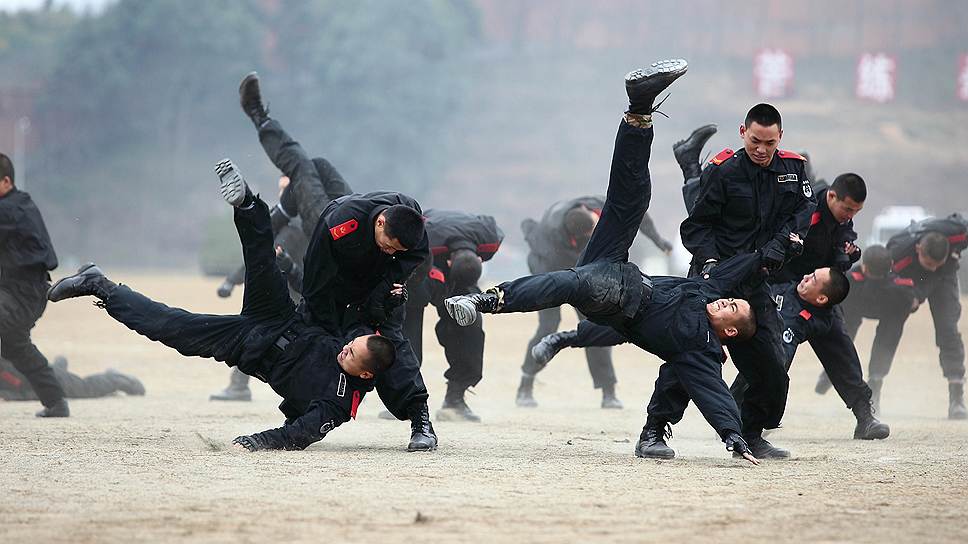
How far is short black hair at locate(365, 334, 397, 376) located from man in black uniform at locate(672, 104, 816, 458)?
1751 mm

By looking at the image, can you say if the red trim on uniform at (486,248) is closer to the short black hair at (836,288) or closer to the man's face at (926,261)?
the short black hair at (836,288)

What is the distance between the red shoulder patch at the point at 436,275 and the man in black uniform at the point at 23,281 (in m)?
2.87

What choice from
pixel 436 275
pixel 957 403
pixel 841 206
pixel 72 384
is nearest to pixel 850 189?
pixel 841 206

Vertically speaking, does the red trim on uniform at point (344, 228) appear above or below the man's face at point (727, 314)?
above

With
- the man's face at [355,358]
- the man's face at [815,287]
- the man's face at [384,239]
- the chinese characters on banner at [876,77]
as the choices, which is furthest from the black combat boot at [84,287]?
the chinese characters on banner at [876,77]

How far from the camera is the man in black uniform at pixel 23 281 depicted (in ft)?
34.1

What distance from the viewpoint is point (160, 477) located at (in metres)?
6.80

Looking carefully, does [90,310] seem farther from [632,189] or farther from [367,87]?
[367,87]

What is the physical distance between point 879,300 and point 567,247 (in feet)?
10.2

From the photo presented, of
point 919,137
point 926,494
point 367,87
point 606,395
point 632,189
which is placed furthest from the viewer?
point 919,137

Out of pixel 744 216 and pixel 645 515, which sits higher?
pixel 744 216

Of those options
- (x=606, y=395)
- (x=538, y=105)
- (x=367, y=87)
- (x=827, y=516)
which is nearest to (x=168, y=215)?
(x=367, y=87)

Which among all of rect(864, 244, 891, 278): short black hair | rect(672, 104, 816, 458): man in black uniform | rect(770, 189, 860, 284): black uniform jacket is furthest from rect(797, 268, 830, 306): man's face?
rect(864, 244, 891, 278): short black hair

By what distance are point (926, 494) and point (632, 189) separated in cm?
259
